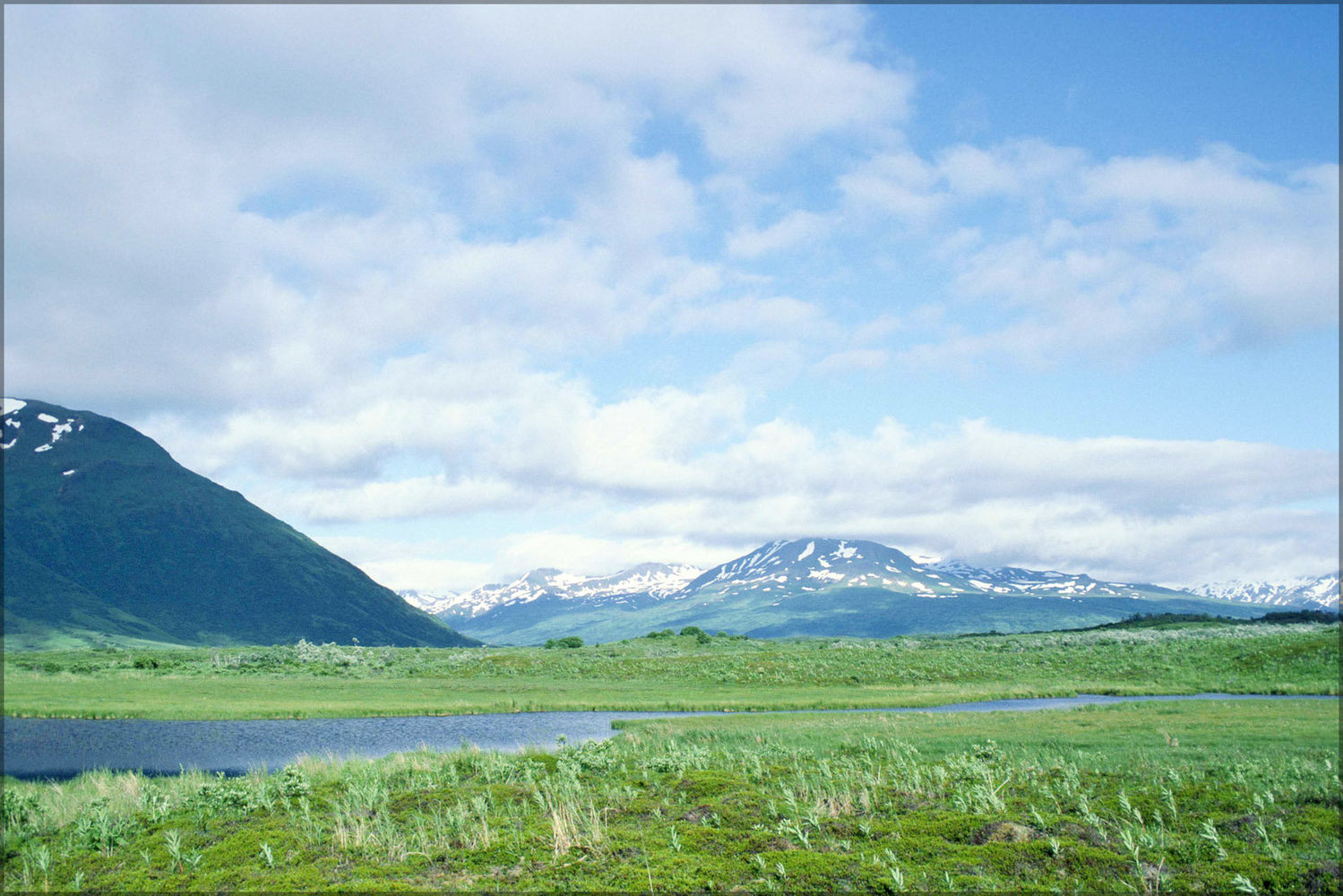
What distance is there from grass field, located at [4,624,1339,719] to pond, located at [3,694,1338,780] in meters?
3.83

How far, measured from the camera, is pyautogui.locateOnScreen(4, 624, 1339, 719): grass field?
6084cm

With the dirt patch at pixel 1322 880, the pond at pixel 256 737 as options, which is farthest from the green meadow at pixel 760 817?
the pond at pixel 256 737

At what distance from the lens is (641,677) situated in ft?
278

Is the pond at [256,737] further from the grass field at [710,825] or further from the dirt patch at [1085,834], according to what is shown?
the dirt patch at [1085,834]

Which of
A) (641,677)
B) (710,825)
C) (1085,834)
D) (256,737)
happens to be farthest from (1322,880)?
(641,677)

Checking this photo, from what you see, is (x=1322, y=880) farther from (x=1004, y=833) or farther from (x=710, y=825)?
(x=710, y=825)

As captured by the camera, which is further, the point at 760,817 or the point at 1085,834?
the point at 760,817

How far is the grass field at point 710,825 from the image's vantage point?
14.6 m

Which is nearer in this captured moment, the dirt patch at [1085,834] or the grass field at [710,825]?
the grass field at [710,825]

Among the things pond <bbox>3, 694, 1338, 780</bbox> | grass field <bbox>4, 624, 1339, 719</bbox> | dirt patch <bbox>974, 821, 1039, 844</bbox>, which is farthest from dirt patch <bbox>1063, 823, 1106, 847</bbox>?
grass field <bbox>4, 624, 1339, 719</bbox>

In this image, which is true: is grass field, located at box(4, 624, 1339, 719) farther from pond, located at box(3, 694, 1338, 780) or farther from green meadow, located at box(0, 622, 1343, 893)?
green meadow, located at box(0, 622, 1343, 893)

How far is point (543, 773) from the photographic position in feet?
81.0

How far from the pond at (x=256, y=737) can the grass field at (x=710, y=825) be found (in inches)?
514

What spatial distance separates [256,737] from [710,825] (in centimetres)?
3984
